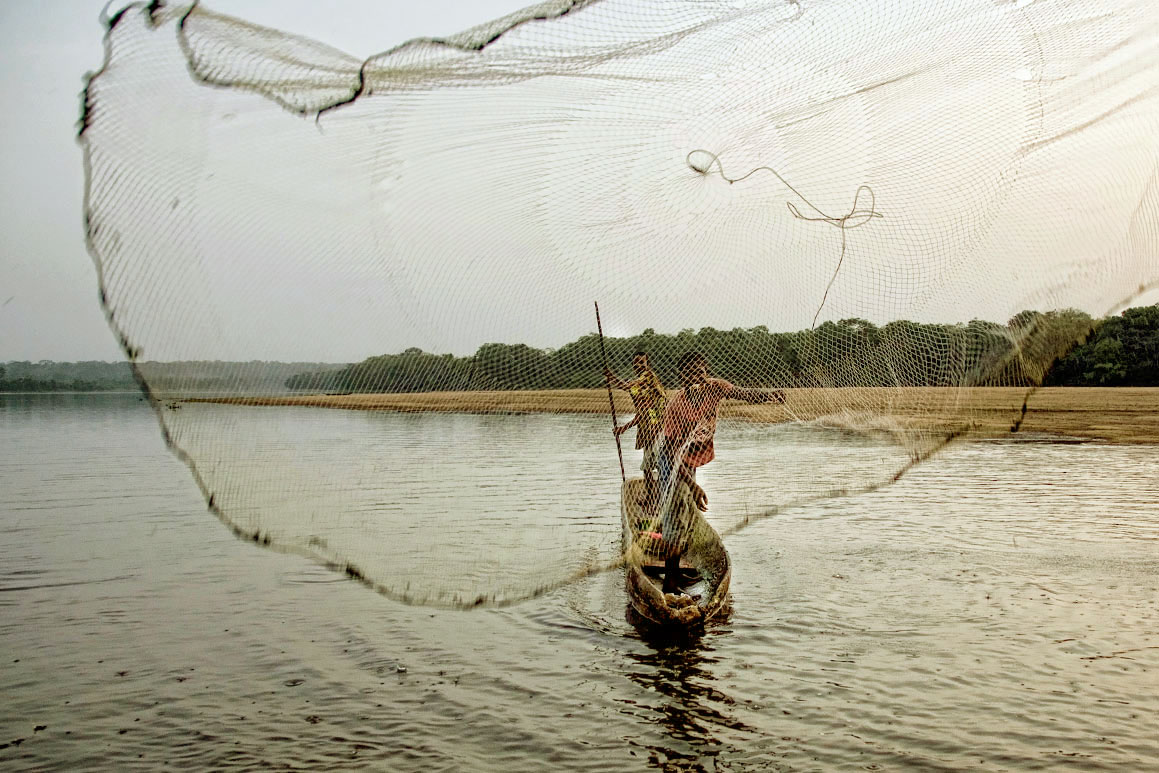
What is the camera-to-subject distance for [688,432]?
7.13 meters

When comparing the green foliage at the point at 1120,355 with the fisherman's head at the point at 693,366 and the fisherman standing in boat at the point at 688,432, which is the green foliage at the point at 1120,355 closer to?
the fisherman standing in boat at the point at 688,432

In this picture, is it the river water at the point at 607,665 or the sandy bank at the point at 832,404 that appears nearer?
the sandy bank at the point at 832,404

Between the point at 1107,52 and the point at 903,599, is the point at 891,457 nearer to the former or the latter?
the point at 1107,52

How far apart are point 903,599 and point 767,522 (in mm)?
4604

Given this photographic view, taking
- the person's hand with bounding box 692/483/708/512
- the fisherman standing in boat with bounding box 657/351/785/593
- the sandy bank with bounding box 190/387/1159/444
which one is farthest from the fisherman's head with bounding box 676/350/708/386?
the person's hand with bounding box 692/483/708/512

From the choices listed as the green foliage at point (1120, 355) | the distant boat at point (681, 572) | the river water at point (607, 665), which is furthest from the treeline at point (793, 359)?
the green foliage at point (1120, 355)

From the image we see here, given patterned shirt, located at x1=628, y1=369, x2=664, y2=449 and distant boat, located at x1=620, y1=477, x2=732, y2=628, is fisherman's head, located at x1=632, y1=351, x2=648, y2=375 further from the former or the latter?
distant boat, located at x1=620, y1=477, x2=732, y2=628

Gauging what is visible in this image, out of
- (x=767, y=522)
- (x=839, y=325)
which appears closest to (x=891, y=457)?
(x=839, y=325)

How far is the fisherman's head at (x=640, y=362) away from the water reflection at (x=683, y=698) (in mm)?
2304

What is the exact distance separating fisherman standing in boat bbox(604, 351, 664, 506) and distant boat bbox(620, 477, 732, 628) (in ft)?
1.49

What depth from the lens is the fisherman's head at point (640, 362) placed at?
6.60 meters

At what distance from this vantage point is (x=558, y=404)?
25.9 ft

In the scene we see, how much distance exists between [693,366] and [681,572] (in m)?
3.50

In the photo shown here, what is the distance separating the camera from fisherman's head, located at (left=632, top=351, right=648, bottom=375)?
660 centimetres
